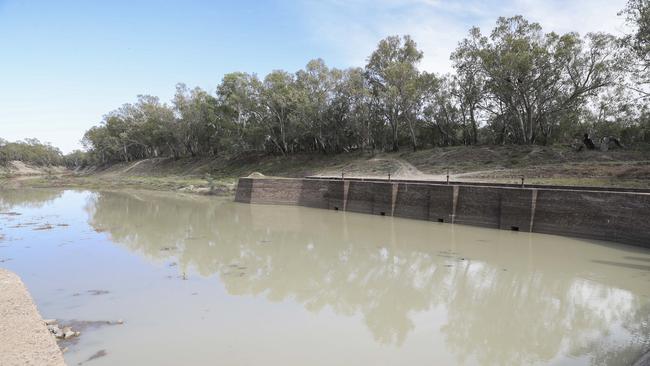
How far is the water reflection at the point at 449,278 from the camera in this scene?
22.4ft

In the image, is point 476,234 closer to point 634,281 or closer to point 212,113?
point 634,281

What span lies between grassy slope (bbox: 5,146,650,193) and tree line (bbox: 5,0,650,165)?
91.3 inches

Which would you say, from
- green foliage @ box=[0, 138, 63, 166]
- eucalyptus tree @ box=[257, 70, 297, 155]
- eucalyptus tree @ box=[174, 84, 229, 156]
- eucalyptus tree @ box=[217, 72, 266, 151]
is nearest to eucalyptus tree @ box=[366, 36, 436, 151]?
eucalyptus tree @ box=[257, 70, 297, 155]

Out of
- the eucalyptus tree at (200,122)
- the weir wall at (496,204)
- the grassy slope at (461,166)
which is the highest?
the eucalyptus tree at (200,122)

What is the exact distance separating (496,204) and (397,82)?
18.3m

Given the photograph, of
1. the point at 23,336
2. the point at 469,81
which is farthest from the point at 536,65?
the point at 23,336

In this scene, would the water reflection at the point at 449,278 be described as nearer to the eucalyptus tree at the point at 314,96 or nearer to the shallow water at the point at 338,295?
the shallow water at the point at 338,295

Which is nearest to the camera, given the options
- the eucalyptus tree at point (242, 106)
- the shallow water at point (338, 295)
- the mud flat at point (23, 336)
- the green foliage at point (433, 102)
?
the mud flat at point (23, 336)

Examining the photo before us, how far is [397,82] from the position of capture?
33375mm

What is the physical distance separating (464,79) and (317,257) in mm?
25970

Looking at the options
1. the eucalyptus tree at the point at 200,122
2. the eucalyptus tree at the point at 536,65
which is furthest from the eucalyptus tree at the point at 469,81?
the eucalyptus tree at the point at 200,122

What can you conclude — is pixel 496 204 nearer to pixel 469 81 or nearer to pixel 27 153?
pixel 469 81

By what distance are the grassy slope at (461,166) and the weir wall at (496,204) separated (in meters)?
4.39

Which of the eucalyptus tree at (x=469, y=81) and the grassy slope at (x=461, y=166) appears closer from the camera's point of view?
the grassy slope at (x=461, y=166)
